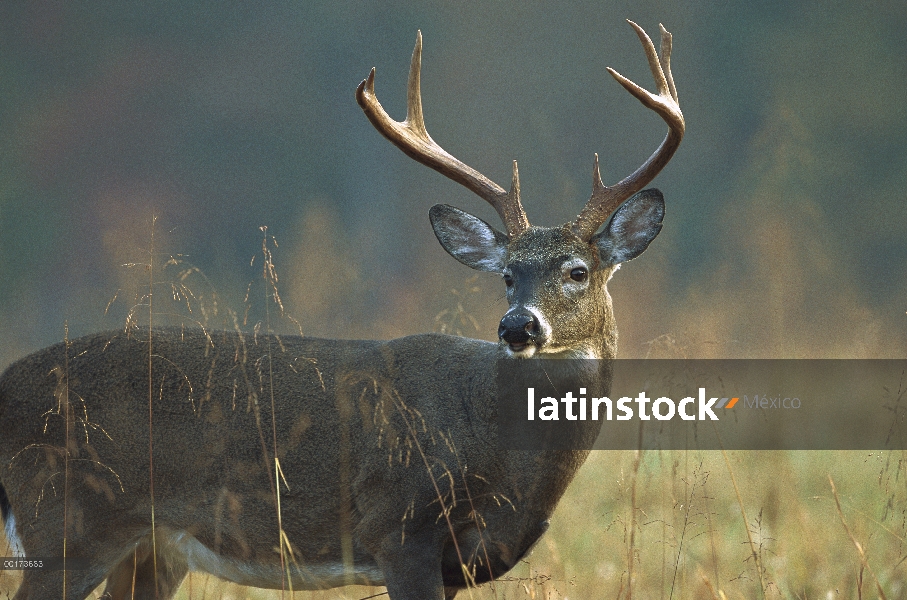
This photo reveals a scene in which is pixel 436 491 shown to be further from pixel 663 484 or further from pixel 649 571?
pixel 663 484

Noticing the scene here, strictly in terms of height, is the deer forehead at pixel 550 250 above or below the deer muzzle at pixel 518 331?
above

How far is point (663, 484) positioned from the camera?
22.6ft

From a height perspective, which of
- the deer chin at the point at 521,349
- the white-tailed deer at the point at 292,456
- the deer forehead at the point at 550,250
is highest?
the deer forehead at the point at 550,250

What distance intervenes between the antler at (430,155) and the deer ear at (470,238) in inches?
3.9

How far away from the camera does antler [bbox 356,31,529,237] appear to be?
5344 millimetres

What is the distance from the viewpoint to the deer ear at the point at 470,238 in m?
5.45

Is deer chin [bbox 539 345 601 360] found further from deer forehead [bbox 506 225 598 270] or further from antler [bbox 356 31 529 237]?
antler [bbox 356 31 529 237]

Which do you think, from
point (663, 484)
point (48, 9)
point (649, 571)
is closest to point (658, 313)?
point (663, 484)

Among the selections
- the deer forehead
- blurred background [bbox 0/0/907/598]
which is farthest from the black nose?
blurred background [bbox 0/0/907/598]

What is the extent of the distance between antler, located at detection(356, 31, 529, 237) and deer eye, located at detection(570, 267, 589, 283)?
16.2 inches

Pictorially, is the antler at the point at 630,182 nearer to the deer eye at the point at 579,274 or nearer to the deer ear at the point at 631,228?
the deer ear at the point at 631,228

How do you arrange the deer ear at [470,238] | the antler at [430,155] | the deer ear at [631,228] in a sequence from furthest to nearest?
1. the deer ear at [470,238]
2. the antler at [430,155]
3. the deer ear at [631,228]

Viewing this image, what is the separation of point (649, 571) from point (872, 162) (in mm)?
14856

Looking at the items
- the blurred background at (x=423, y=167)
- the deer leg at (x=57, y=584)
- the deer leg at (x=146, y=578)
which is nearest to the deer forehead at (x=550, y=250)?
the deer leg at (x=146, y=578)
